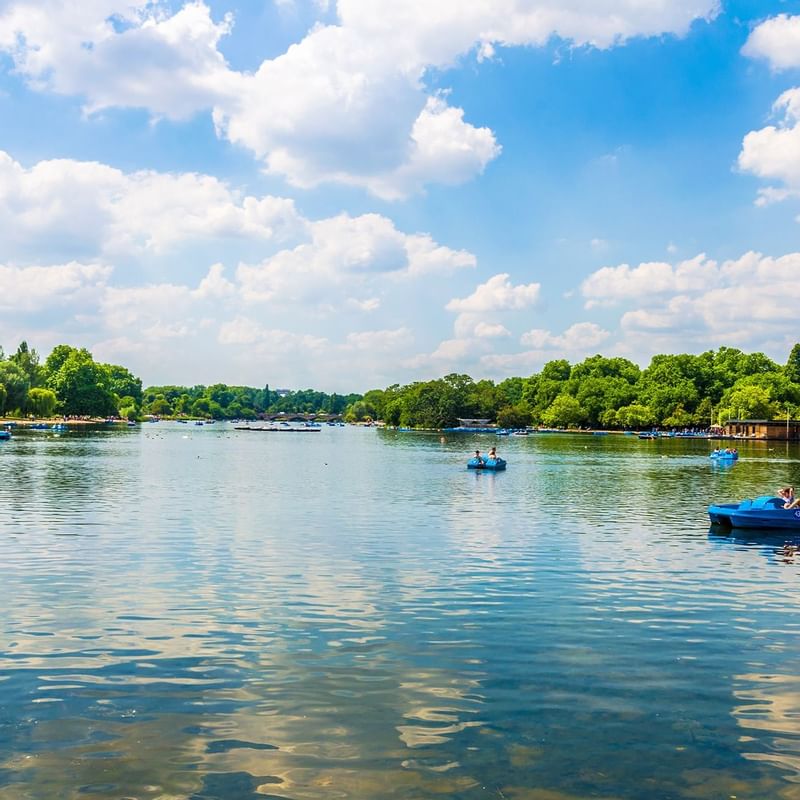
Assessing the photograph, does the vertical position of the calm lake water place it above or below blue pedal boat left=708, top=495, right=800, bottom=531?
below

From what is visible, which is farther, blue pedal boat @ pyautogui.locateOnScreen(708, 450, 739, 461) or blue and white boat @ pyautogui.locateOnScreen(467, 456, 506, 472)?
blue pedal boat @ pyautogui.locateOnScreen(708, 450, 739, 461)

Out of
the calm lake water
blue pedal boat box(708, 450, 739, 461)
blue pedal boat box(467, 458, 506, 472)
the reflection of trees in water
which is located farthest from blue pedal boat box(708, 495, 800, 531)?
blue pedal boat box(708, 450, 739, 461)

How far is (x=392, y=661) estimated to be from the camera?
19562 millimetres

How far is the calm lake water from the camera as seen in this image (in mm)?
13492

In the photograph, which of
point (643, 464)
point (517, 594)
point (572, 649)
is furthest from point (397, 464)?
point (572, 649)

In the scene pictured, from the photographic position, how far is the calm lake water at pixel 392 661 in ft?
44.3

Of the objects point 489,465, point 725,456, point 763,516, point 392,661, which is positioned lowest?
point 725,456

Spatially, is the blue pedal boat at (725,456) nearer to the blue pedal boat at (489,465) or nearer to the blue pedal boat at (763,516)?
the blue pedal boat at (489,465)

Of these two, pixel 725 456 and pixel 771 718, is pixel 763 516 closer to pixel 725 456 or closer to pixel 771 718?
pixel 771 718

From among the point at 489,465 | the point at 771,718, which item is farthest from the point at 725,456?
the point at 771,718

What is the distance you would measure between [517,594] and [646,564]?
9.21m

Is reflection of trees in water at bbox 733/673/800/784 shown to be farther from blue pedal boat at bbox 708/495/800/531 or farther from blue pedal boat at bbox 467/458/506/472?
blue pedal boat at bbox 467/458/506/472

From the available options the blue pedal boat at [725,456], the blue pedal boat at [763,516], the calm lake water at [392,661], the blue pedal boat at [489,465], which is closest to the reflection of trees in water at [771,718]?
the calm lake water at [392,661]

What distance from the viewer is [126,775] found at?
1312 cm
